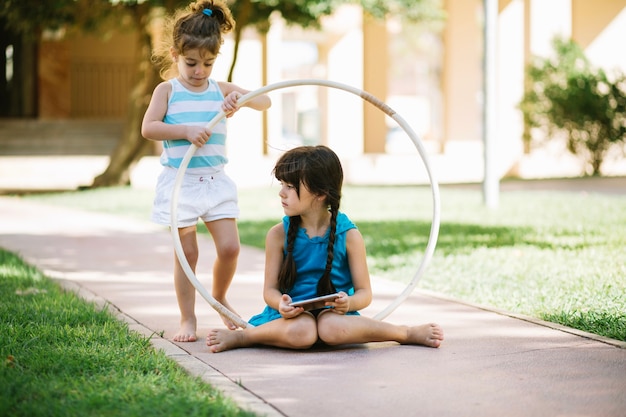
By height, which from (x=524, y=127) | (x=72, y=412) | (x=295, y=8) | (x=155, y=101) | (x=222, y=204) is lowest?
(x=72, y=412)

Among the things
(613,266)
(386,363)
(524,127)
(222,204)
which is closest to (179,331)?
(222,204)

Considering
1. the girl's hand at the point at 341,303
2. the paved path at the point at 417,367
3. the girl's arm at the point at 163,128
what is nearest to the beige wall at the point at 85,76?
the paved path at the point at 417,367

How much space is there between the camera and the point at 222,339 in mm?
4055

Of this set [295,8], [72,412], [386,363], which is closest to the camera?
[72,412]

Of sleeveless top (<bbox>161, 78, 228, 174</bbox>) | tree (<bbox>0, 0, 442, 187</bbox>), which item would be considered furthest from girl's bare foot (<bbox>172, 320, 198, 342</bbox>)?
tree (<bbox>0, 0, 442, 187</bbox>)

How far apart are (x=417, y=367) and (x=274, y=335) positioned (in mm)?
714

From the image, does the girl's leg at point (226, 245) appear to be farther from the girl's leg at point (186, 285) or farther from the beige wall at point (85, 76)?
the beige wall at point (85, 76)

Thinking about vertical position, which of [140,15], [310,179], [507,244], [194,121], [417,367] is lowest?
[417,367]

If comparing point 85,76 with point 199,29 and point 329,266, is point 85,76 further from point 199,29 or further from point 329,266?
point 329,266

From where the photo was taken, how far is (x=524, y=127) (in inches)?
781

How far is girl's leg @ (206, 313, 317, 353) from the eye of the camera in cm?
398

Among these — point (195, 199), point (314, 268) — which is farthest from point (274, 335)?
point (195, 199)

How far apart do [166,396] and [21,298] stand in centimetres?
233

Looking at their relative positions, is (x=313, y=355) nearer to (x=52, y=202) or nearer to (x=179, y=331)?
(x=179, y=331)
